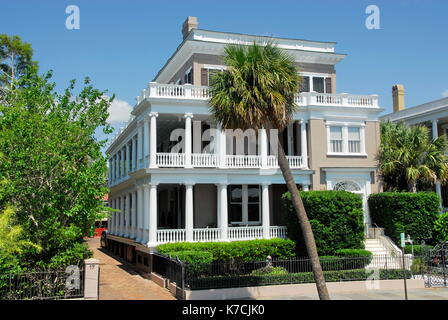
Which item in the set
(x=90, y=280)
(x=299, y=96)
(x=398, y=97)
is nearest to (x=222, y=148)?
(x=299, y=96)

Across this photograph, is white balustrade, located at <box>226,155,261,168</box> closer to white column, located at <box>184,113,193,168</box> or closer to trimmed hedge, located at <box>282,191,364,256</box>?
white column, located at <box>184,113,193,168</box>

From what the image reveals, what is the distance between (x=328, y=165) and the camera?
27609mm

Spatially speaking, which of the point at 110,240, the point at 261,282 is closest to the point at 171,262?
the point at 261,282

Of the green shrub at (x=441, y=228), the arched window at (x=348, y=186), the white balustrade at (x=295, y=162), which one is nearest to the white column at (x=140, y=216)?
the white balustrade at (x=295, y=162)

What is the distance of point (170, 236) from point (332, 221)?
8.29 m

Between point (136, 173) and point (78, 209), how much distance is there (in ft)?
30.6

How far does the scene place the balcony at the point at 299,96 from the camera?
84.0 ft

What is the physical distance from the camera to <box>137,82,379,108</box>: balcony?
25.6 m

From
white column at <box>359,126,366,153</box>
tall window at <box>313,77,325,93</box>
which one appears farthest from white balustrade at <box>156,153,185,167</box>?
tall window at <box>313,77,325,93</box>

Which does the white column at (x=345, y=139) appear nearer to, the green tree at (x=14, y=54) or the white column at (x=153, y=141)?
the white column at (x=153, y=141)

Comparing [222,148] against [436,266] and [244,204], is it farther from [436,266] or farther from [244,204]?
[436,266]

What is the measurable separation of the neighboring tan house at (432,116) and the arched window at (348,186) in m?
8.52

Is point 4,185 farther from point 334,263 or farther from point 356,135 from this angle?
point 356,135

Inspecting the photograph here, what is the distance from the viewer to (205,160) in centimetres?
2567
